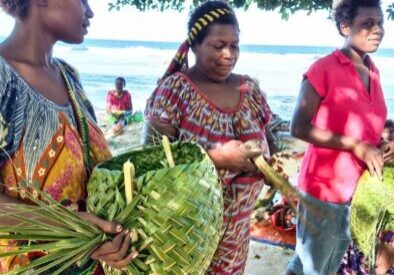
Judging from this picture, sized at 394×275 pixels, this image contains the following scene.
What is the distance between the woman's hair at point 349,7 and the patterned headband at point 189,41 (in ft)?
2.35

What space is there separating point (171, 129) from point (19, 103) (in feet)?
2.49

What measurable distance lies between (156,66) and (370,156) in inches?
1290

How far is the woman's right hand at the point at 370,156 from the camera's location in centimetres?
220

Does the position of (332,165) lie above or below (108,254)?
below

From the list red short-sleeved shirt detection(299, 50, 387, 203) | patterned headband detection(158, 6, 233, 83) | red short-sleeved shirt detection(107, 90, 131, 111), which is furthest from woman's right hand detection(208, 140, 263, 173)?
red short-sleeved shirt detection(107, 90, 131, 111)

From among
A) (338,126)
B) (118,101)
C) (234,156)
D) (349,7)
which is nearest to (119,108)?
(118,101)

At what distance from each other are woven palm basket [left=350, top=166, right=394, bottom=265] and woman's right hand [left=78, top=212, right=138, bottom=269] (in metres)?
1.33

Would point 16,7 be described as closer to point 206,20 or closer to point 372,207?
point 206,20

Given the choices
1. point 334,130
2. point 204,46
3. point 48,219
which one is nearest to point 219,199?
point 48,219

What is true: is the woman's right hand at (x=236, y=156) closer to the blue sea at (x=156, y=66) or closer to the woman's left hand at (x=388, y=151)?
the woman's left hand at (x=388, y=151)

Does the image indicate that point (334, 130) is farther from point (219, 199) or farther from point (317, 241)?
point (219, 199)

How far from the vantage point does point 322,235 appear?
8.21 feet

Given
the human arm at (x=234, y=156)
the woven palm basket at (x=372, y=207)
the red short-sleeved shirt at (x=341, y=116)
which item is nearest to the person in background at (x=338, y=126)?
the red short-sleeved shirt at (x=341, y=116)

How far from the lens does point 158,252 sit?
1174 millimetres
